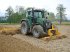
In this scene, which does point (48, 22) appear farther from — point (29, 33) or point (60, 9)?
point (60, 9)

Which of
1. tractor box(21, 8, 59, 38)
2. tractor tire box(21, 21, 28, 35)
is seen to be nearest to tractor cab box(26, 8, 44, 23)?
tractor box(21, 8, 59, 38)

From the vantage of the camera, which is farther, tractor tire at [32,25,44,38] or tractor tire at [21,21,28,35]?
tractor tire at [21,21,28,35]

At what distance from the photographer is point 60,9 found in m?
53.7

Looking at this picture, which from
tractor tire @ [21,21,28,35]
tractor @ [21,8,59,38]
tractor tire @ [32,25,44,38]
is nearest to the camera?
tractor tire @ [32,25,44,38]

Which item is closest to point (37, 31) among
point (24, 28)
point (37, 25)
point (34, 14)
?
point (37, 25)

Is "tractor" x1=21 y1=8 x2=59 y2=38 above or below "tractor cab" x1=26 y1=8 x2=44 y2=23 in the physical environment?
below

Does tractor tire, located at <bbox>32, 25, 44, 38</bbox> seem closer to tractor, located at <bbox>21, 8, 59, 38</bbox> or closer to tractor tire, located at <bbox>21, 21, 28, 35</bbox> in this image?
tractor, located at <bbox>21, 8, 59, 38</bbox>

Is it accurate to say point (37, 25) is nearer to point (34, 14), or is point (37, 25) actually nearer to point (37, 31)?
point (37, 31)

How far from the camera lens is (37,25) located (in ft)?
47.7

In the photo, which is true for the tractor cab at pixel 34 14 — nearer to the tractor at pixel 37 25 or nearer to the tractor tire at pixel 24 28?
the tractor at pixel 37 25

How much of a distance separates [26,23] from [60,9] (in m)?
39.0

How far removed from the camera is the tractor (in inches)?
552

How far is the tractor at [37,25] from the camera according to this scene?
1402 centimetres

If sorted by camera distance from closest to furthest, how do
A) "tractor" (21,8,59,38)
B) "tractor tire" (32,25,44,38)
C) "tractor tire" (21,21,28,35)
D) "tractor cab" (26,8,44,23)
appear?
1. "tractor tire" (32,25,44,38)
2. "tractor" (21,8,59,38)
3. "tractor cab" (26,8,44,23)
4. "tractor tire" (21,21,28,35)
